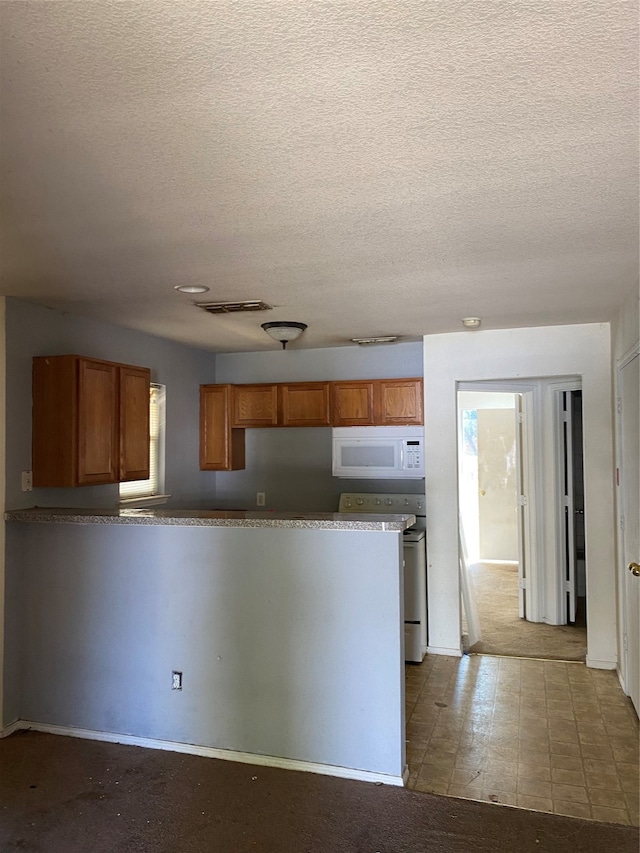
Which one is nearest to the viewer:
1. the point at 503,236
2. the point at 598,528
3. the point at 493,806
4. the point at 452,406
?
the point at 503,236

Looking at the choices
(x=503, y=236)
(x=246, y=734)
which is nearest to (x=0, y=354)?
(x=246, y=734)

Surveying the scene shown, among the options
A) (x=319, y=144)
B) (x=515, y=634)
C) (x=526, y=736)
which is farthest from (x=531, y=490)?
(x=319, y=144)

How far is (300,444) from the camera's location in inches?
218

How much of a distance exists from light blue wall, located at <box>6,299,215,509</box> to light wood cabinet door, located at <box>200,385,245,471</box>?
7 cm

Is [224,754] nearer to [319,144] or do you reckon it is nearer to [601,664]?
[601,664]

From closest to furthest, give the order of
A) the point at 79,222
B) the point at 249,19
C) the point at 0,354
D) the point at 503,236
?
the point at 249,19 → the point at 79,222 → the point at 503,236 → the point at 0,354

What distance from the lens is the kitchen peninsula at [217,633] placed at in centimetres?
290

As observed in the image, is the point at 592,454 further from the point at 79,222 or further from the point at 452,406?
the point at 79,222

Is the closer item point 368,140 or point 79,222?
point 368,140

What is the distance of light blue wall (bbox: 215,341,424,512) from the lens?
5.23m

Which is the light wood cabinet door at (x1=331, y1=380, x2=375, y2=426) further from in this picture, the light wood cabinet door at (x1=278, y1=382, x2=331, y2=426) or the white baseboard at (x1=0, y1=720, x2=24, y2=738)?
the white baseboard at (x1=0, y1=720, x2=24, y2=738)

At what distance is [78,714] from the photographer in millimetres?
3422

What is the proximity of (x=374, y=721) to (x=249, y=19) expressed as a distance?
2.77m

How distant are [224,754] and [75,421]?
1937 millimetres
